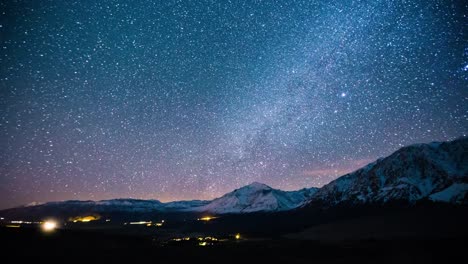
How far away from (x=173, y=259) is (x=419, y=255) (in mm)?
42065

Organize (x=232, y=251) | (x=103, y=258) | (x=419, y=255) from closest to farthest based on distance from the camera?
(x=103, y=258) → (x=419, y=255) → (x=232, y=251)

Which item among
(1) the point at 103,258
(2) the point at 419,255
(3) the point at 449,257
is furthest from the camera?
(2) the point at 419,255

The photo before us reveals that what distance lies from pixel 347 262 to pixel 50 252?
45.7 meters

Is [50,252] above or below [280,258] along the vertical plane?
above

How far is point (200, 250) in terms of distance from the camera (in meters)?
55.9

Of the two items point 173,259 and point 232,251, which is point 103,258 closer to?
point 173,259

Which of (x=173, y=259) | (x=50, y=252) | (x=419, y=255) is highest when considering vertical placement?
(x=50, y=252)

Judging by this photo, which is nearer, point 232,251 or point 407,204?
point 232,251

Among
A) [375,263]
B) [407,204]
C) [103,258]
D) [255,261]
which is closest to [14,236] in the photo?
[103,258]

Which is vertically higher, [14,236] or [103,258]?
[14,236]

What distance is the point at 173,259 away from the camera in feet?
152

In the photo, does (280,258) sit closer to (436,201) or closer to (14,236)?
(14,236)

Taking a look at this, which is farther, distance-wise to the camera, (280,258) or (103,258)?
(280,258)

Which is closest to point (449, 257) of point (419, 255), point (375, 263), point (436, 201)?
point (419, 255)
